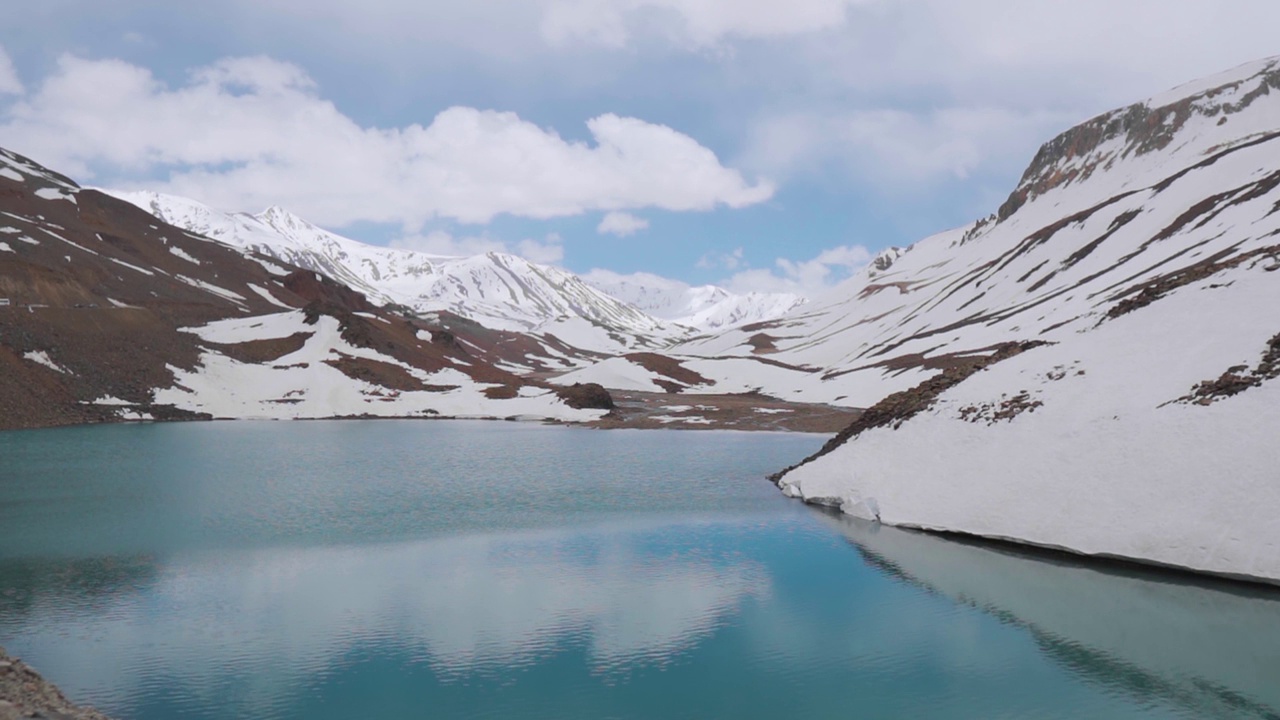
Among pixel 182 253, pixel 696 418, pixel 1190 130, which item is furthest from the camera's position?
pixel 1190 130

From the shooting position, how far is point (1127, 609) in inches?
845

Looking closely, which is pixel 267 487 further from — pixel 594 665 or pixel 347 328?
pixel 347 328

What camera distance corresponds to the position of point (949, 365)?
83.1 metres

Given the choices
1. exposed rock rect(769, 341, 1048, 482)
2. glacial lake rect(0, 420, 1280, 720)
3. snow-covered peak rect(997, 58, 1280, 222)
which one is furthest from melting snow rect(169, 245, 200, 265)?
snow-covered peak rect(997, 58, 1280, 222)

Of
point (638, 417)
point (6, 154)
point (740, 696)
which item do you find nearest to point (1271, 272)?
point (740, 696)

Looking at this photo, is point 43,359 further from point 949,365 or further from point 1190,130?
point 1190,130

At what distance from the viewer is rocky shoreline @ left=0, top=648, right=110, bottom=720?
11.7m

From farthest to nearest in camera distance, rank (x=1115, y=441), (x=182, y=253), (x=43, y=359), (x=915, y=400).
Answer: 1. (x=182, y=253)
2. (x=43, y=359)
3. (x=915, y=400)
4. (x=1115, y=441)

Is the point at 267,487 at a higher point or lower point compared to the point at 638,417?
lower

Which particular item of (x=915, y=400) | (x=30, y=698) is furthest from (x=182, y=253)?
(x=30, y=698)

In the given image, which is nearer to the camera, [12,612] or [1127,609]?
[12,612]

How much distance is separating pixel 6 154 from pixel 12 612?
176464 mm

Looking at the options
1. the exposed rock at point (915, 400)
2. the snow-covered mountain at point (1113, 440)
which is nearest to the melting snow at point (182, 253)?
the snow-covered mountain at point (1113, 440)

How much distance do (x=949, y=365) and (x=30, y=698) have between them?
81662 millimetres
